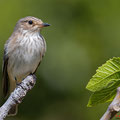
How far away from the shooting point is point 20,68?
12.9 feet

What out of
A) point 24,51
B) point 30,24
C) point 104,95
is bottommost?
point 24,51

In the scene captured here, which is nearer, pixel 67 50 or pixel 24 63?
pixel 67 50

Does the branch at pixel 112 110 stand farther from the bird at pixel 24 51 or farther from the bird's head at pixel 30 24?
the bird's head at pixel 30 24

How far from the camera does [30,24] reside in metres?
4.18

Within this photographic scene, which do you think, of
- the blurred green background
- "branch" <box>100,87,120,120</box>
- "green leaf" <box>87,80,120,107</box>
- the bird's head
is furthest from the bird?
"branch" <box>100,87,120,120</box>

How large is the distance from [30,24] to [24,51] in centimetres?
57

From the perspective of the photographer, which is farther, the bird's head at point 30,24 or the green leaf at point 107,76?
the bird's head at point 30,24

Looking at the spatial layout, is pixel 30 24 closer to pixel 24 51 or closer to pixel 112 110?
pixel 24 51

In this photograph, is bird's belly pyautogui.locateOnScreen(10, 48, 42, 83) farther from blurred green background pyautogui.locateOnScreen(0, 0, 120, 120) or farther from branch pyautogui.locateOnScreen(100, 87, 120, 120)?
branch pyautogui.locateOnScreen(100, 87, 120, 120)

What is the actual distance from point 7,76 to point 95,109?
135 cm

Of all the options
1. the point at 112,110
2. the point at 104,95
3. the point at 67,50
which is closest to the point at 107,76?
the point at 104,95

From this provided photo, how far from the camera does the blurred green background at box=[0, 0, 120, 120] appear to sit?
143 inches

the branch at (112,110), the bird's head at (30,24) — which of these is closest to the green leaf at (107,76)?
the branch at (112,110)

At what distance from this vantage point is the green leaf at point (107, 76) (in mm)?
915
